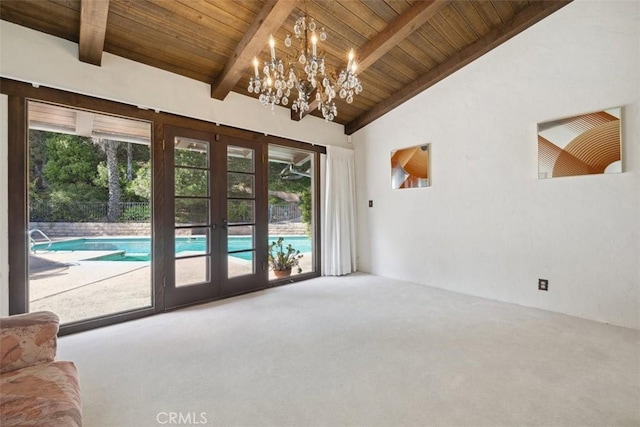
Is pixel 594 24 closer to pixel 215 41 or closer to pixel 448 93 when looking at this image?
pixel 448 93

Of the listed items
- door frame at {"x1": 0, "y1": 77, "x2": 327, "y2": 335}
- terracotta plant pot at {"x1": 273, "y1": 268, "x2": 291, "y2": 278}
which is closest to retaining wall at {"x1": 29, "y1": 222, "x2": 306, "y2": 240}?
terracotta plant pot at {"x1": 273, "y1": 268, "x2": 291, "y2": 278}

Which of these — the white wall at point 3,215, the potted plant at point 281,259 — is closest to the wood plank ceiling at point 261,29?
the white wall at point 3,215

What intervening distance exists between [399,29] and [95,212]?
733cm

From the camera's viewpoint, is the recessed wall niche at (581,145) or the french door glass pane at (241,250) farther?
the french door glass pane at (241,250)

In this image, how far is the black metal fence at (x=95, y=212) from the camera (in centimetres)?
595

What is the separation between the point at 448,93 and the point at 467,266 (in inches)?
92.4

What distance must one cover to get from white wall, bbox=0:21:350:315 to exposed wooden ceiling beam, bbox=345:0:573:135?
1.63 metres

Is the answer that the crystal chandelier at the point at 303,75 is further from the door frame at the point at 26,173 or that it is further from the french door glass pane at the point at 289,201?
the french door glass pane at the point at 289,201

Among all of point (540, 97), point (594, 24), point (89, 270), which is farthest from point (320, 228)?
point (89, 270)

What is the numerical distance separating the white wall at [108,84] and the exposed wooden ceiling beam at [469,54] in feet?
5.36

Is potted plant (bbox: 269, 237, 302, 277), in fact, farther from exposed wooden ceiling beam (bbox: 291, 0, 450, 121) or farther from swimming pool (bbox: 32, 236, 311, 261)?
exposed wooden ceiling beam (bbox: 291, 0, 450, 121)

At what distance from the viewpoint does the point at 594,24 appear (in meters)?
2.82
